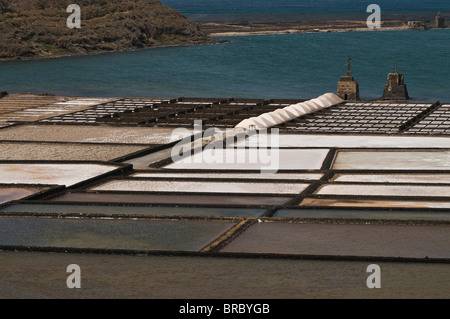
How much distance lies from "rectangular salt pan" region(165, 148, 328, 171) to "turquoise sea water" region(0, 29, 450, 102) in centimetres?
5750

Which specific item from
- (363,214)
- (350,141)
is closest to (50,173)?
(363,214)

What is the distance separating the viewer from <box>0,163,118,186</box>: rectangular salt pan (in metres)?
29.7

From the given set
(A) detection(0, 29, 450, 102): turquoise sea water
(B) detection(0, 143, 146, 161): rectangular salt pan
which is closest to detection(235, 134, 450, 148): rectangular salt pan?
(B) detection(0, 143, 146, 161): rectangular salt pan

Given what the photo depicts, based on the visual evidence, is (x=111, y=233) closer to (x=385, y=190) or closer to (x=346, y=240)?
(x=346, y=240)

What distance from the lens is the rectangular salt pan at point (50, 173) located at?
2969 centimetres

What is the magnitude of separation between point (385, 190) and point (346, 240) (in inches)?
258

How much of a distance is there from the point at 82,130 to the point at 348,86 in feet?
101

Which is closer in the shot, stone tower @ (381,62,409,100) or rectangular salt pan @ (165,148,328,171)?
rectangular salt pan @ (165,148,328,171)

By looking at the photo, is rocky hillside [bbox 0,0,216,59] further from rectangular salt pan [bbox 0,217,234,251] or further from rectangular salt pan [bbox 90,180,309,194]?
rectangular salt pan [bbox 0,217,234,251]

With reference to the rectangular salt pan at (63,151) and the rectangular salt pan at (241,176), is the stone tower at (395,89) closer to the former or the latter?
the rectangular salt pan at (63,151)

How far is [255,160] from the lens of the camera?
34094 millimetres

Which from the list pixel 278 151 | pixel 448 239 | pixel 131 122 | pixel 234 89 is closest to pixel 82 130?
pixel 131 122

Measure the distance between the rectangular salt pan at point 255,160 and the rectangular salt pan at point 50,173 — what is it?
118 inches
